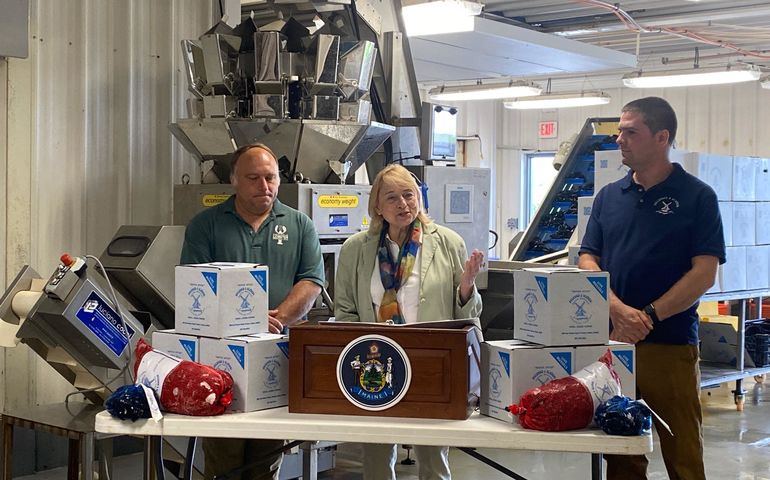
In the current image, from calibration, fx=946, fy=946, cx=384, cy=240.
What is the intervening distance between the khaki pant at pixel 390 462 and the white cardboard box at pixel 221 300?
774 millimetres

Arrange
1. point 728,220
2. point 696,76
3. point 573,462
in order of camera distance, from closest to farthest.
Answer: point 573,462 < point 728,220 < point 696,76

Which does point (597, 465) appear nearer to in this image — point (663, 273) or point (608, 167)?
point (663, 273)

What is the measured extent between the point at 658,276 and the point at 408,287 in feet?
2.84

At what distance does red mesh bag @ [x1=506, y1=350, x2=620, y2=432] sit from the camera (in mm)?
2395

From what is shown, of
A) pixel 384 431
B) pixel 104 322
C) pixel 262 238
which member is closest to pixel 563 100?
pixel 262 238

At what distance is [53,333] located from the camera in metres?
3.60

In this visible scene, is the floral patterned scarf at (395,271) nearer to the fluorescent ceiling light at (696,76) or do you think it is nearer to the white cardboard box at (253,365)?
the white cardboard box at (253,365)

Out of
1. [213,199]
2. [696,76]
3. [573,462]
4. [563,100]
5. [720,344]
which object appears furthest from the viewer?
[563,100]

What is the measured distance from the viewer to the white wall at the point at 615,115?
12.8m

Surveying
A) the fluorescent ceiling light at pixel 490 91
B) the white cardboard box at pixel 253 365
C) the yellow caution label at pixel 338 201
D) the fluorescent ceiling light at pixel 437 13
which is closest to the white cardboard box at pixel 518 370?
the white cardboard box at pixel 253 365

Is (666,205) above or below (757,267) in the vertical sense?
above

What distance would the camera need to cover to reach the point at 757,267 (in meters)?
6.96

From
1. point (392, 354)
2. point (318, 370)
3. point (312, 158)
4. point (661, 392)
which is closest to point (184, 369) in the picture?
point (318, 370)

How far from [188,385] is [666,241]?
1.71m
